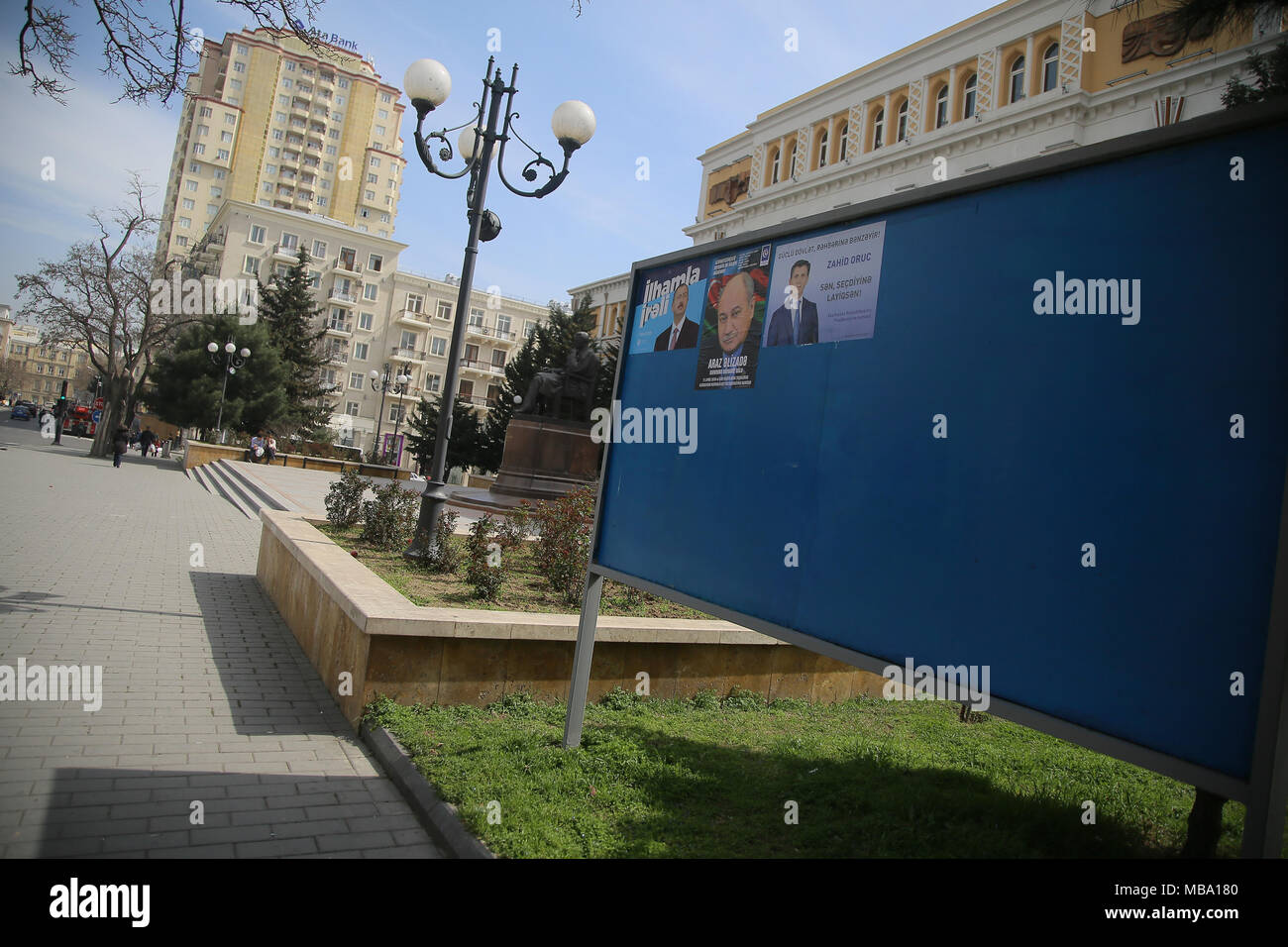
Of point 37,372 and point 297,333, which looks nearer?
point 297,333

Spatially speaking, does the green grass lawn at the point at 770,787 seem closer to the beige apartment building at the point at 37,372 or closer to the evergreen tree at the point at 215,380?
the evergreen tree at the point at 215,380

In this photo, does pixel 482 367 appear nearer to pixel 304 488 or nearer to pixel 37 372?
pixel 304 488

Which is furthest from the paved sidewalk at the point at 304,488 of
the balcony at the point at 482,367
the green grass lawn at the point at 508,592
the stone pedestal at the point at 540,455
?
the balcony at the point at 482,367

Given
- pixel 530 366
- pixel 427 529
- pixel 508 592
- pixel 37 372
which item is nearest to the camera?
pixel 508 592

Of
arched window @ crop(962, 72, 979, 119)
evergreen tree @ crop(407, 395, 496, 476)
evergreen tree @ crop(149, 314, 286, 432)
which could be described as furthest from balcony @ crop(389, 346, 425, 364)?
arched window @ crop(962, 72, 979, 119)

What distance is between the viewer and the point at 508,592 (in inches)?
307

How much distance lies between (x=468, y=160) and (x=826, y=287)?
26.9ft

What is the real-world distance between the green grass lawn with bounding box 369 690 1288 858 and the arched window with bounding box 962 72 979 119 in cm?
3488

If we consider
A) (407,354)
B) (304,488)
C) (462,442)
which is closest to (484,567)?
(304,488)

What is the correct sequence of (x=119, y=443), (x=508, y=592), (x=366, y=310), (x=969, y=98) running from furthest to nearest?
(x=366, y=310)
(x=969, y=98)
(x=119, y=443)
(x=508, y=592)

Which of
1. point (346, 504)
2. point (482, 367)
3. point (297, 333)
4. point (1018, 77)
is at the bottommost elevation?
point (346, 504)

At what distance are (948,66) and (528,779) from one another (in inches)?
1522

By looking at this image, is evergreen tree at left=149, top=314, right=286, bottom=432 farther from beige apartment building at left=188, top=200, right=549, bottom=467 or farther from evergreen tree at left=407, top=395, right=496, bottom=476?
beige apartment building at left=188, top=200, right=549, bottom=467
